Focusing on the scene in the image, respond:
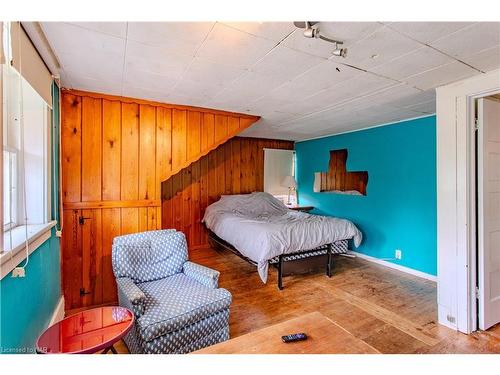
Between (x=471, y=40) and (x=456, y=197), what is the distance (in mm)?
1232

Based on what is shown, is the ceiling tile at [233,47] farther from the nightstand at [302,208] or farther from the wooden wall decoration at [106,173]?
the nightstand at [302,208]

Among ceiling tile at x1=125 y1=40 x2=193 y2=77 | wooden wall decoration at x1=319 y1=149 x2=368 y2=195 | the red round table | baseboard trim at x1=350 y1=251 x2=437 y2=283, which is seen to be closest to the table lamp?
wooden wall decoration at x1=319 y1=149 x2=368 y2=195

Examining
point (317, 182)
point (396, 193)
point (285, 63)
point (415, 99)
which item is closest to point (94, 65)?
point (285, 63)

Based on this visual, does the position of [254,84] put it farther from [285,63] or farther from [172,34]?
[172,34]

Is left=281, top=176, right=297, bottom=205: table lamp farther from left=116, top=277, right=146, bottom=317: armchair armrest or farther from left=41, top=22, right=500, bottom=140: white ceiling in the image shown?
left=116, top=277, right=146, bottom=317: armchair armrest

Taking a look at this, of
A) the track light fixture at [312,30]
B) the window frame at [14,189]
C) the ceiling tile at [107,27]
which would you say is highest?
the ceiling tile at [107,27]

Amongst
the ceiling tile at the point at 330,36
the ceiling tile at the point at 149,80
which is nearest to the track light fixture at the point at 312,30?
the ceiling tile at the point at 330,36

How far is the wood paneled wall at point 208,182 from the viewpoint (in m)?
4.46

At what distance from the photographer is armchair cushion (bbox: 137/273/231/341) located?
1644mm

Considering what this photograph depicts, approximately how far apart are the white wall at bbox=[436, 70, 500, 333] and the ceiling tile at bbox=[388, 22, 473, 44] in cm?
91

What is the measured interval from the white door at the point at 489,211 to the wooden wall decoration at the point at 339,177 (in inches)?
96.7

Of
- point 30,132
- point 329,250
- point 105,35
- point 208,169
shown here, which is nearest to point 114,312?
point 30,132

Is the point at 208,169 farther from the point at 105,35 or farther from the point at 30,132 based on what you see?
the point at 105,35

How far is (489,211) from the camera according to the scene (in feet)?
7.27
